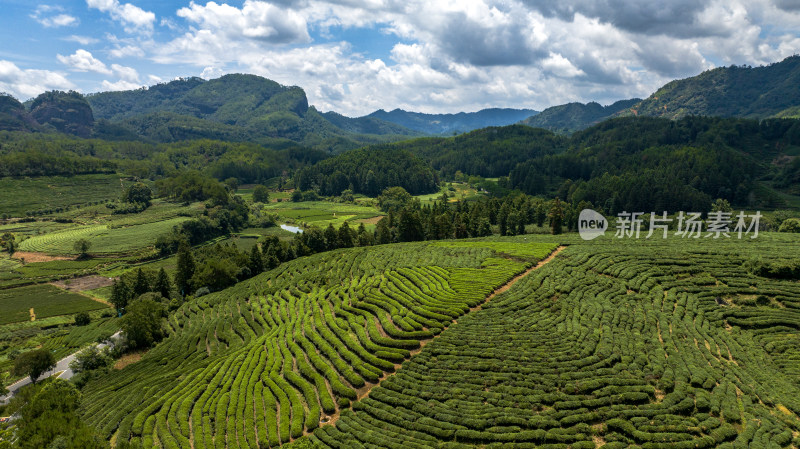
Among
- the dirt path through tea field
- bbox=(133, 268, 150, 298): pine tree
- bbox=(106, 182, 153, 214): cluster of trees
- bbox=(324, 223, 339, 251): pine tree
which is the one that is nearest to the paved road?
bbox=(133, 268, 150, 298): pine tree

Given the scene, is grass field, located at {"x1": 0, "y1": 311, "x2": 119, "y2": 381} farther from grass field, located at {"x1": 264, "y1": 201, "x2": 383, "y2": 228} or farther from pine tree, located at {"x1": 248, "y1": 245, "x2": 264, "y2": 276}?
grass field, located at {"x1": 264, "y1": 201, "x2": 383, "y2": 228}

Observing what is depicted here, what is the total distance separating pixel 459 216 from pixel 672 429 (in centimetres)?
8688

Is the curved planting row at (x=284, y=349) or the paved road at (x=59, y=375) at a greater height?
the curved planting row at (x=284, y=349)

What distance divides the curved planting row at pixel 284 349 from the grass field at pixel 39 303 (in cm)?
2917

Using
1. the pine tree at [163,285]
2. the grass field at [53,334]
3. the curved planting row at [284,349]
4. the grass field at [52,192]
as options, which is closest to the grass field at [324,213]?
the pine tree at [163,285]

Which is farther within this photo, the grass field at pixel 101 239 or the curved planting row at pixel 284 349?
the grass field at pixel 101 239

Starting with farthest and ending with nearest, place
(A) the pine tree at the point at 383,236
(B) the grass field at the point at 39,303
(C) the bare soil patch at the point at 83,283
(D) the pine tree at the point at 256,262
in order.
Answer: (A) the pine tree at the point at 383,236 → (C) the bare soil patch at the point at 83,283 → (D) the pine tree at the point at 256,262 → (B) the grass field at the point at 39,303

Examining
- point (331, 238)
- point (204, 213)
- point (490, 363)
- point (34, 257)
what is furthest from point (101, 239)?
point (490, 363)

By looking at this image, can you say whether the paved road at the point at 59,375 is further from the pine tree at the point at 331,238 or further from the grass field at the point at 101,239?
the grass field at the point at 101,239

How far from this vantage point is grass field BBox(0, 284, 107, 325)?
257ft

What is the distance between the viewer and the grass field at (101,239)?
385ft

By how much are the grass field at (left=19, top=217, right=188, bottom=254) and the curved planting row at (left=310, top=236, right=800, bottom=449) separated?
118 meters

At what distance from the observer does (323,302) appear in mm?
57531

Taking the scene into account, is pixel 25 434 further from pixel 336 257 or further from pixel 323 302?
pixel 336 257
